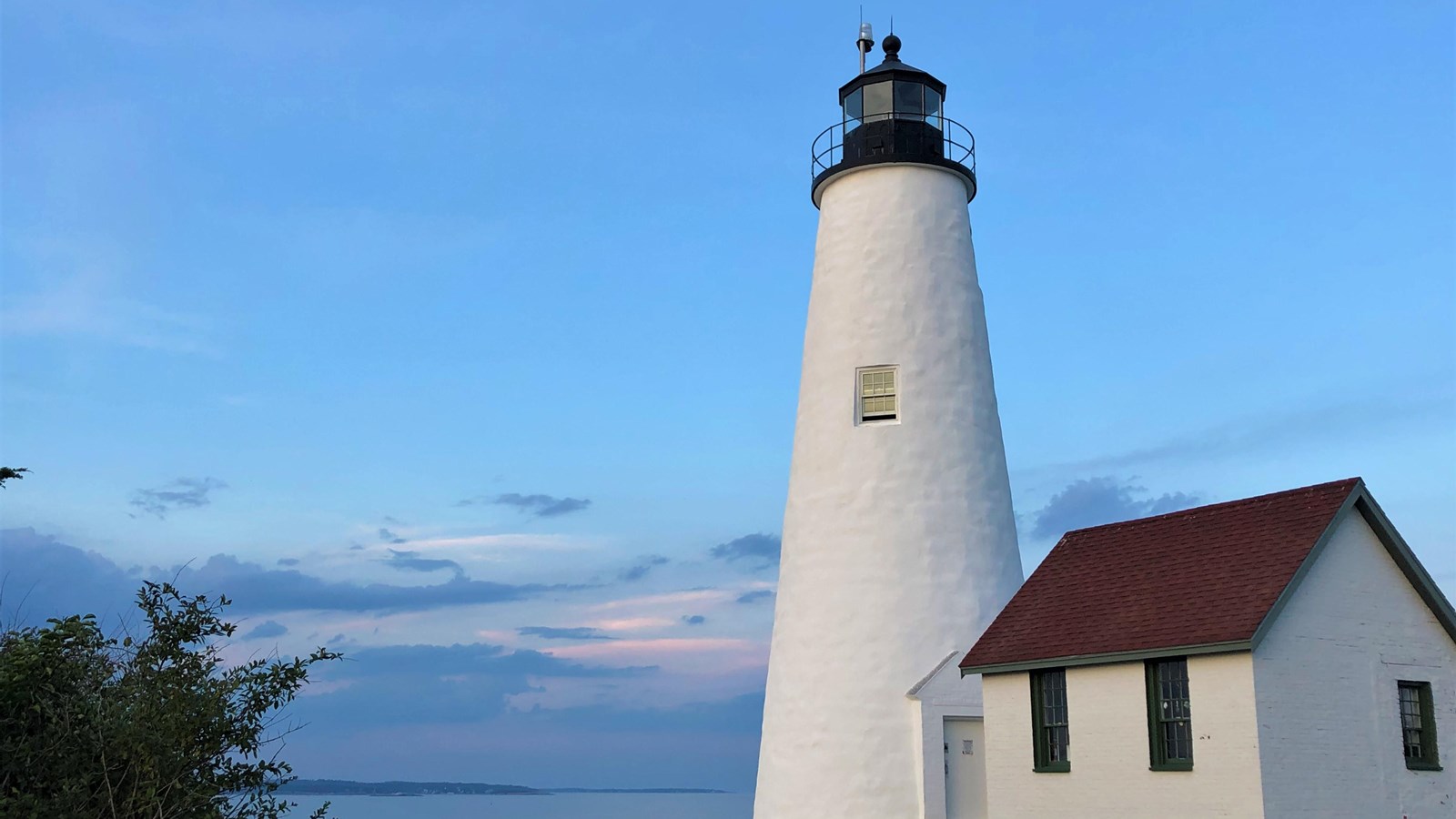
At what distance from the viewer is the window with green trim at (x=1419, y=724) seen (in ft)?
54.5

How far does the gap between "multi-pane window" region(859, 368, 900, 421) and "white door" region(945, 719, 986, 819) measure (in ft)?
16.1

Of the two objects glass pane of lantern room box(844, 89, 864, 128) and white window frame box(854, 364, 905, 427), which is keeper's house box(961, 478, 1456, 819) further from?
glass pane of lantern room box(844, 89, 864, 128)

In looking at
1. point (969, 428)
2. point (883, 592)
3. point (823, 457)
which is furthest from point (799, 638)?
point (969, 428)

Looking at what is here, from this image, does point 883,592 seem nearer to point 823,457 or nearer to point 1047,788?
point 823,457

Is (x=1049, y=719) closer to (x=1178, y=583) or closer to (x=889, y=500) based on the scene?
(x=1178, y=583)

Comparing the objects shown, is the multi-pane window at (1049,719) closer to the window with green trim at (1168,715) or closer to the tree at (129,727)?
the window with green trim at (1168,715)

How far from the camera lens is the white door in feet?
65.7

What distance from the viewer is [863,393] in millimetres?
21781

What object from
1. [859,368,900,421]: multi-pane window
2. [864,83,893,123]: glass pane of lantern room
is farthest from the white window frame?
[864,83,893,123]: glass pane of lantern room

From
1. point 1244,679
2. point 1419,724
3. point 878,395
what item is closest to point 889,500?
point 878,395

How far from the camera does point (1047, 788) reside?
17.8 m

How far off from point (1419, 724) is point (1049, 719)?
4.54m

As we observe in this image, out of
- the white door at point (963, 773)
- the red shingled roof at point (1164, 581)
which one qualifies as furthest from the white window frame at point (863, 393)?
the white door at point (963, 773)

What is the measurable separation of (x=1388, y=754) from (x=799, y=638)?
8.53 m
